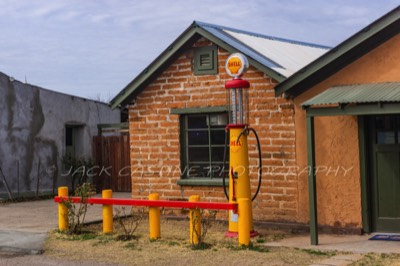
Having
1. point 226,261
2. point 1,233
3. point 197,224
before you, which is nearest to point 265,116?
point 197,224

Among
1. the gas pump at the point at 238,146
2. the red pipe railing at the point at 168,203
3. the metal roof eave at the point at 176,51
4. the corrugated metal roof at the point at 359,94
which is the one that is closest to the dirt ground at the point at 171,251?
the red pipe railing at the point at 168,203

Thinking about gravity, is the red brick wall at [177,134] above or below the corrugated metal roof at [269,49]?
below

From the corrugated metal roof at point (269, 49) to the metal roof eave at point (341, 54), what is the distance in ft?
1.20

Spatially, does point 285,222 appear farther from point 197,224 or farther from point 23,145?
point 23,145

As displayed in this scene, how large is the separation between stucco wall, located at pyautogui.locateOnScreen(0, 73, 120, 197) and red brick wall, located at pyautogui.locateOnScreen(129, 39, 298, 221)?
630cm

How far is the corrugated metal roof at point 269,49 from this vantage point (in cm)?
1167

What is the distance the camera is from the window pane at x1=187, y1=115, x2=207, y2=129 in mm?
12328

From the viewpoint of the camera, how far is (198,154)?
490 inches

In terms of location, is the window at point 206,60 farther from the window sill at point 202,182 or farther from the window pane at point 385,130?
the window pane at point 385,130

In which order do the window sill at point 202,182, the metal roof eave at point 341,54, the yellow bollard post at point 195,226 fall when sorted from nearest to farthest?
the yellow bollard post at point 195,226
the metal roof eave at point 341,54
the window sill at point 202,182

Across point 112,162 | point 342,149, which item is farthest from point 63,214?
point 112,162

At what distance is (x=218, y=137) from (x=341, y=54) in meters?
3.03

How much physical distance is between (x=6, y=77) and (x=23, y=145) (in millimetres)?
2074

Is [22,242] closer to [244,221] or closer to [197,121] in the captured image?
[244,221]
